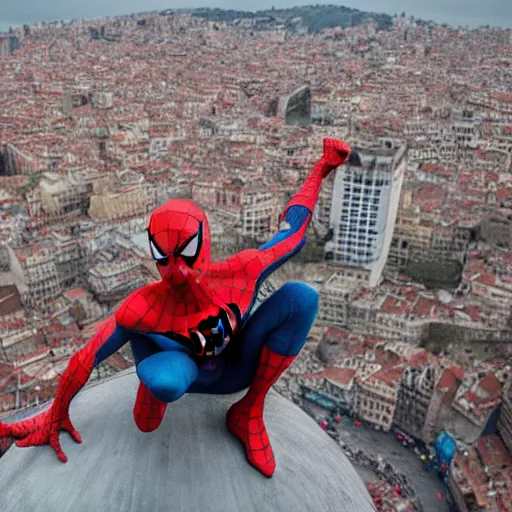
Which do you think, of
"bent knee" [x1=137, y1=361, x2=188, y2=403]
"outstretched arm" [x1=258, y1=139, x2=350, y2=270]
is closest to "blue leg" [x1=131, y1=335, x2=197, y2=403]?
"bent knee" [x1=137, y1=361, x2=188, y2=403]

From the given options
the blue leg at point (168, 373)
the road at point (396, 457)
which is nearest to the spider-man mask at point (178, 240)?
the blue leg at point (168, 373)

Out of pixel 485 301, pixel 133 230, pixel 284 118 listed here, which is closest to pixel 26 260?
pixel 133 230

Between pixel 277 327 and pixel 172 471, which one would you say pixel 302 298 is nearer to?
pixel 277 327

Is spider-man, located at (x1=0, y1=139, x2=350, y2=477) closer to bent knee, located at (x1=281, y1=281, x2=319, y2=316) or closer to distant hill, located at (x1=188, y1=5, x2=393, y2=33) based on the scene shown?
bent knee, located at (x1=281, y1=281, x2=319, y2=316)

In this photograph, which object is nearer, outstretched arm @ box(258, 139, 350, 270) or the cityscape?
outstretched arm @ box(258, 139, 350, 270)

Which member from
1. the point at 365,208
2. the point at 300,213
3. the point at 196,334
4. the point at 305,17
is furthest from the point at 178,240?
the point at 305,17

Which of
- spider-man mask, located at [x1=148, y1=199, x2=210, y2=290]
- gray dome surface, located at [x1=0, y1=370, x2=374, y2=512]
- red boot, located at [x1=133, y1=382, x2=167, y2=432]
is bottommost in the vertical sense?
gray dome surface, located at [x1=0, y1=370, x2=374, y2=512]
